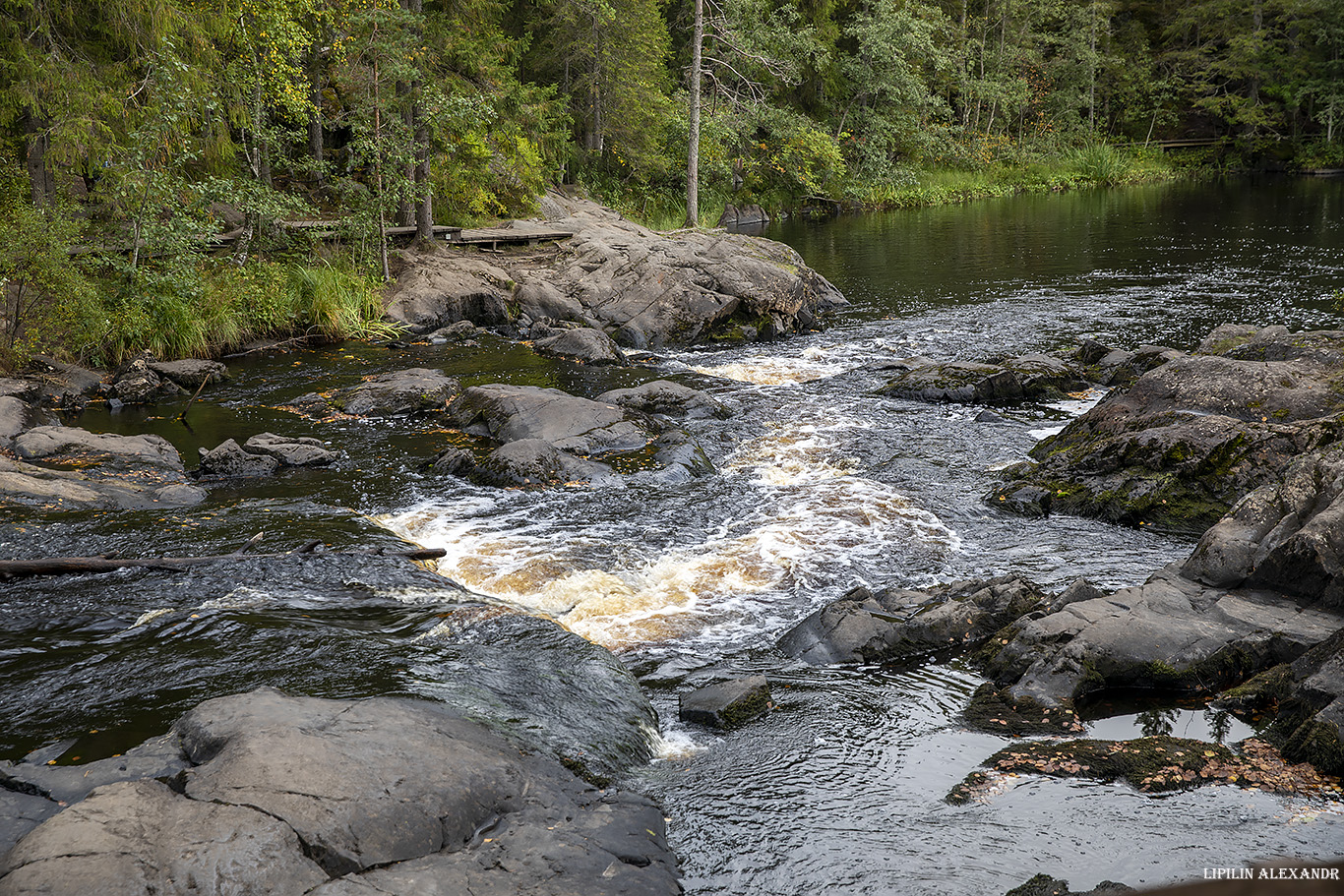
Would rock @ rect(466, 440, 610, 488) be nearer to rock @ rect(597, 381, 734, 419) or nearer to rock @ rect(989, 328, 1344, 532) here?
rock @ rect(597, 381, 734, 419)

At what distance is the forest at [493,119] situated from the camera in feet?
49.8

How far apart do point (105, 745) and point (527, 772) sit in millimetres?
2466

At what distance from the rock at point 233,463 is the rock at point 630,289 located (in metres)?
8.53

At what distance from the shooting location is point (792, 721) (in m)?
6.16

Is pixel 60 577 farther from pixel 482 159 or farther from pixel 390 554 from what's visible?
pixel 482 159

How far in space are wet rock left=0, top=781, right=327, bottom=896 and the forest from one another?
481 inches

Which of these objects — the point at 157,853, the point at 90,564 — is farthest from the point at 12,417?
the point at 157,853

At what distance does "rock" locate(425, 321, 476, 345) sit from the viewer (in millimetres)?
18641

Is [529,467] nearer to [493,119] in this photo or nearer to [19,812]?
[19,812]

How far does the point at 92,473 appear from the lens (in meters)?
10.3

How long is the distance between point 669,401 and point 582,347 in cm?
411

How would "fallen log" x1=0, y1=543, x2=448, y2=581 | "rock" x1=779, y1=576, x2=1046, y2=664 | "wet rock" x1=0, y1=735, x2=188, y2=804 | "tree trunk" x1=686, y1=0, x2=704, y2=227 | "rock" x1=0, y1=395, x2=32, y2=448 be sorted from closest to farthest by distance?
"wet rock" x1=0, y1=735, x2=188, y2=804 → "rock" x1=779, y1=576, x2=1046, y2=664 → "fallen log" x1=0, y1=543, x2=448, y2=581 → "rock" x1=0, y1=395, x2=32, y2=448 → "tree trunk" x1=686, y1=0, x2=704, y2=227

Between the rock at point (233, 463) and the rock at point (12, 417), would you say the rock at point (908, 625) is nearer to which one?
the rock at point (233, 463)

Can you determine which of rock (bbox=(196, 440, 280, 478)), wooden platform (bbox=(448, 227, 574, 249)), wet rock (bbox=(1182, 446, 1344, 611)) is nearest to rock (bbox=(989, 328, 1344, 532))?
wet rock (bbox=(1182, 446, 1344, 611))
